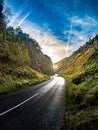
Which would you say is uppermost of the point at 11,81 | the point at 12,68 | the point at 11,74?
the point at 12,68

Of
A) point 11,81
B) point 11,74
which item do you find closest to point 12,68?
point 11,74

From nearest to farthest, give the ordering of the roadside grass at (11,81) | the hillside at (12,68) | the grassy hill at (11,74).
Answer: the roadside grass at (11,81) < the grassy hill at (11,74) < the hillside at (12,68)

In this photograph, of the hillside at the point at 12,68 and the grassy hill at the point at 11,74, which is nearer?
the grassy hill at the point at 11,74

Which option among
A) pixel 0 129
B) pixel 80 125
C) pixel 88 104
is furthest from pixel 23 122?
pixel 88 104

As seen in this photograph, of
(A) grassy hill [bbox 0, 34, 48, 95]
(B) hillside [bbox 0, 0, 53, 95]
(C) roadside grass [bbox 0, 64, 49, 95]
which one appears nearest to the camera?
(C) roadside grass [bbox 0, 64, 49, 95]

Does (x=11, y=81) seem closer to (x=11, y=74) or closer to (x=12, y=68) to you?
(x=11, y=74)

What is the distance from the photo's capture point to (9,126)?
8.08 metres

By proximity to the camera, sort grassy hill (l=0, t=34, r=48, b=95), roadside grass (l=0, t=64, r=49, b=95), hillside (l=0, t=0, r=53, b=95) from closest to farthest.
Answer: roadside grass (l=0, t=64, r=49, b=95)
grassy hill (l=0, t=34, r=48, b=95)
hillside (l=0, t=0, r=53, b=95)

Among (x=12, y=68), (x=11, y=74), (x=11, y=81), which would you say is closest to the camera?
(x=11, y=81)

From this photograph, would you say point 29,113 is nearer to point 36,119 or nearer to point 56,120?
point 36,119

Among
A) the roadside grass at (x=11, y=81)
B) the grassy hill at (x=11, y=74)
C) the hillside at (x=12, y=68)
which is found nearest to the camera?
the roadside grass at (x=11, y=81)

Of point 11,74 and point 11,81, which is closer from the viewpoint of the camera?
point 11,81

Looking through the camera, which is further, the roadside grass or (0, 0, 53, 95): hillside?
(0, 0, 53, 95): hillside

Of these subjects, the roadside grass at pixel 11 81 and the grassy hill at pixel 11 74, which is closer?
the roadside grass at pixel 11 81
